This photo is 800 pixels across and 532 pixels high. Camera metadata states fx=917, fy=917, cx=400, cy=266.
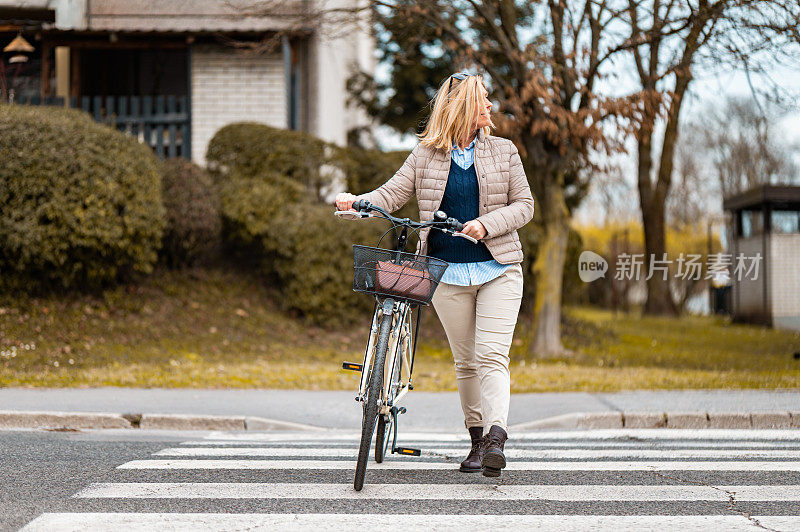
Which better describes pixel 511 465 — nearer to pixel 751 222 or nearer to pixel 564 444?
pixel 564 444

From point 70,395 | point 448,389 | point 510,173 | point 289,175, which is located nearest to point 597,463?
point 510,173

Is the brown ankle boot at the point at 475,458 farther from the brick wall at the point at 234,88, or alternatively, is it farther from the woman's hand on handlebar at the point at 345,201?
the brick wall at the point at 234,88

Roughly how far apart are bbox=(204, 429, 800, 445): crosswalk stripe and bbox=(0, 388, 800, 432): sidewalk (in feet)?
0.90

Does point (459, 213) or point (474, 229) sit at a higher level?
point (459, 213)

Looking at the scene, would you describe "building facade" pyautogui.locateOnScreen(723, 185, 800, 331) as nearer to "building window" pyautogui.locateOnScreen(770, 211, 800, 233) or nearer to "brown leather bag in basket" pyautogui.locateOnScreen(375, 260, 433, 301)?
"building window" pyautogui.locateOnScreen(770, 211, 800, 233)

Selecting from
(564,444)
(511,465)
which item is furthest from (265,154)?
(511,465)

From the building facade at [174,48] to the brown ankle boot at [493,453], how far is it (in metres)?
11.4

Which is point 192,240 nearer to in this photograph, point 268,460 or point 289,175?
point 289,175

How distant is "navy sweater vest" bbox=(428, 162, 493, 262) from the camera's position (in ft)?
16.9

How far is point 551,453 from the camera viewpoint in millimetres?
6336

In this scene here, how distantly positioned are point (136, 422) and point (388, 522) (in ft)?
14.3

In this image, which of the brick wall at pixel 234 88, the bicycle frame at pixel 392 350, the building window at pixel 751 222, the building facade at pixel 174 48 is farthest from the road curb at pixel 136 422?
the building window at pixel 751 222

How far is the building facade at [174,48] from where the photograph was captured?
16.0 metres

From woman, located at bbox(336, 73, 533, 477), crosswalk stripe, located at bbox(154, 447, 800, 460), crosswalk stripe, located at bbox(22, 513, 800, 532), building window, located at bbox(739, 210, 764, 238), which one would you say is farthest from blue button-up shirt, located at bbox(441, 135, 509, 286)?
building window, located at bbox(739, 210, 764, 238)
